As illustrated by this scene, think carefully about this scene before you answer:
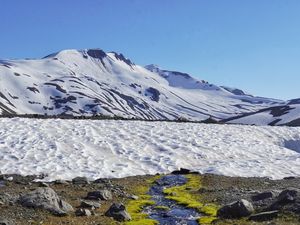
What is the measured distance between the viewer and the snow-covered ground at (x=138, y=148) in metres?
39.6

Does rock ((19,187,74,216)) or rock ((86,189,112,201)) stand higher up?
rock ((19,187,74,216))

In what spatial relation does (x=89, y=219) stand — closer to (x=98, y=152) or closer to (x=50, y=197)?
(x=50, y=197)

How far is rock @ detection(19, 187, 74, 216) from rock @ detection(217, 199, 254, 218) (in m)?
8.18

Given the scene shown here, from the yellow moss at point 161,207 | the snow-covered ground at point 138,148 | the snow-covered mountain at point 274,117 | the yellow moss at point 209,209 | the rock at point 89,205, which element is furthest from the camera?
the snow-covered mountain at point 274,117

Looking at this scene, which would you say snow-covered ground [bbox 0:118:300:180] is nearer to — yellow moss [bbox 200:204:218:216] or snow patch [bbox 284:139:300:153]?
snow patch [bbox 284:139:300:153]

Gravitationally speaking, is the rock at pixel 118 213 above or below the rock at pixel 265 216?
below

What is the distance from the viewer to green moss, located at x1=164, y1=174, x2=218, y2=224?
22539 mm

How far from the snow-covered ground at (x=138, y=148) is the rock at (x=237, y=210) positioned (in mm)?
16956

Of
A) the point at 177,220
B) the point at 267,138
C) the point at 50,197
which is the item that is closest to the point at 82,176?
the point at 50,197

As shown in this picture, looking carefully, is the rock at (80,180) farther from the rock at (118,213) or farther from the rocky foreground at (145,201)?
the rock at (118,213)

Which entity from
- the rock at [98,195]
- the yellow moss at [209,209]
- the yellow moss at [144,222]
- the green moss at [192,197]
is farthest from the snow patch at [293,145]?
the yellow moss at [144,222]

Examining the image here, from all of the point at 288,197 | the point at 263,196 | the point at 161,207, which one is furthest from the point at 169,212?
the point at 288,197

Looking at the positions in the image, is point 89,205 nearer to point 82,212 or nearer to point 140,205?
point 82,212

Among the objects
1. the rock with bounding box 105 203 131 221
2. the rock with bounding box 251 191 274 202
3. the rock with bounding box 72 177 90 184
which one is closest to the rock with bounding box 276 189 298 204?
the rock with bounding box 251 191 274 202
